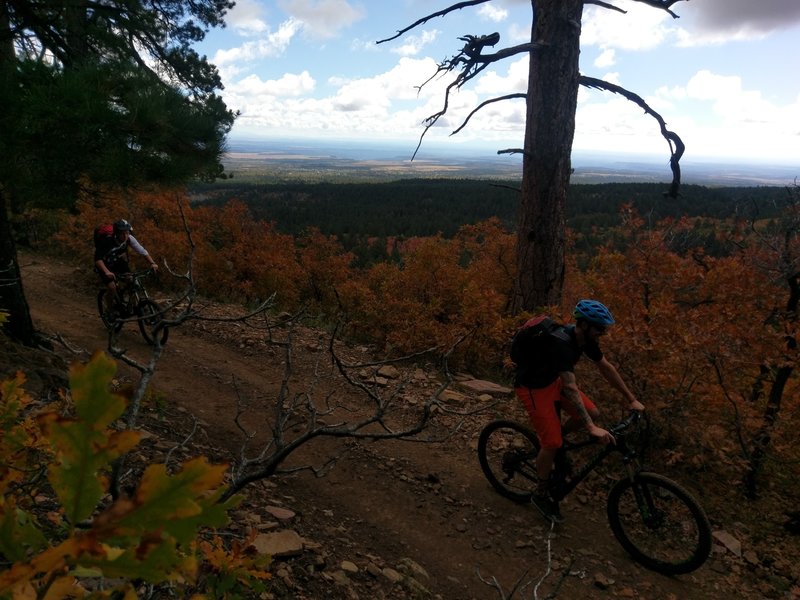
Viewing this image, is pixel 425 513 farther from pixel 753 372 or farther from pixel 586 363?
pixel 753 372

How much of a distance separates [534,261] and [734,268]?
3.01m

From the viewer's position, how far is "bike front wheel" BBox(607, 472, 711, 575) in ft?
13.1

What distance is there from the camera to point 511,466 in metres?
4.96

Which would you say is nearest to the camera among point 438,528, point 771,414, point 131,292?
point 438,528

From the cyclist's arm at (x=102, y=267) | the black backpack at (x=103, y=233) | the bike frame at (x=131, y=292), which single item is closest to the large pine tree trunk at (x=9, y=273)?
the cyclist's arm at (x=102, y=267)

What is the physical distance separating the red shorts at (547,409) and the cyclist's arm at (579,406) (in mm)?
161

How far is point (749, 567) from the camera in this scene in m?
4.29

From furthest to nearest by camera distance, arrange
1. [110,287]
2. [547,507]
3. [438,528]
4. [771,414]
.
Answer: [110,287] < [771,414] < [547,507] < [438,528]

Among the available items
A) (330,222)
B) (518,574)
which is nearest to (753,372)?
(518,574)

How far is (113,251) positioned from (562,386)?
21.4 ft

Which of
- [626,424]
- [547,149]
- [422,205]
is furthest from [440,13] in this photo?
[422,205]

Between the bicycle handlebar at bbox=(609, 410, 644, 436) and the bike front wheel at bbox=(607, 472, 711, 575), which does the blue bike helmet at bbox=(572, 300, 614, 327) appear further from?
the bike front wheel at bbox=(607, 472, 711, 575)

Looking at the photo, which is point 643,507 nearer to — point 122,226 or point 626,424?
point 626,424

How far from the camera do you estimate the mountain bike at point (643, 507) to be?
13.3 ft
